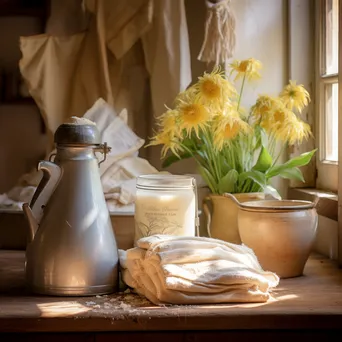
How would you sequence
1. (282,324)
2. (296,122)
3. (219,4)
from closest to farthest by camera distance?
(282,324) < (296,122) < (219,4)

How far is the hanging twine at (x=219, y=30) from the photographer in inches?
60.0

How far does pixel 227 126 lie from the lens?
135cm

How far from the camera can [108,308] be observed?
1.02 m

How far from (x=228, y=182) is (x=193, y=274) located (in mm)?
413

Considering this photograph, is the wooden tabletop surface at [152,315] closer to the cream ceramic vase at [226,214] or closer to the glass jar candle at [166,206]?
the glass jar candle at [166,206]

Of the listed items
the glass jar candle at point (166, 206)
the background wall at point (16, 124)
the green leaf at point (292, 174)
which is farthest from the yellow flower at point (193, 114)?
the background wall at point (16, 124)

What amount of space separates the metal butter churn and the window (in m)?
0.63

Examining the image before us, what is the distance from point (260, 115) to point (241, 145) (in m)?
0.08

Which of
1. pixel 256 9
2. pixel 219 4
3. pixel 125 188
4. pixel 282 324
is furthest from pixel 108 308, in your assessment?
pixel 256 9

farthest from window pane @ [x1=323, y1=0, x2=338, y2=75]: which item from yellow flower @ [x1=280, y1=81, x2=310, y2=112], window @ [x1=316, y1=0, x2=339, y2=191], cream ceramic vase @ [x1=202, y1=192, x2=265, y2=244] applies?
cream ceramic vase @ [x1=202, y1=192, x2=265, y2=244]

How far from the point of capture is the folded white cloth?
1034 mm

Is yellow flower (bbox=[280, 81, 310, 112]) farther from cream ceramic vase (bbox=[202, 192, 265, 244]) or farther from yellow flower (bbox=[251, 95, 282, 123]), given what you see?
cream ceramic vase (bbox=[202, 192, 265, 244])

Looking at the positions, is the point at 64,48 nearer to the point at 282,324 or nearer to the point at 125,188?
the point at 125,188

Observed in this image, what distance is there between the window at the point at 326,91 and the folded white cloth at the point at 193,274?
0.53m
